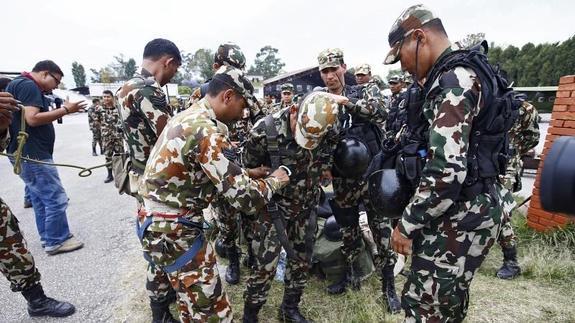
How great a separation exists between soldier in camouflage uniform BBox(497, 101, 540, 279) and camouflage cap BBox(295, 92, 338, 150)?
7.62 ft

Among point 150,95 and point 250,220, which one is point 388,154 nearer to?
point 250,220

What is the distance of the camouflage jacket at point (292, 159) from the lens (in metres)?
2.36

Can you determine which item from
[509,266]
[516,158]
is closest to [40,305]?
[509,266]

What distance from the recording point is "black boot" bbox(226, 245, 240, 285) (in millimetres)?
3416

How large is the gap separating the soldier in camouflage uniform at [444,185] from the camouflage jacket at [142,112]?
68.3 inches

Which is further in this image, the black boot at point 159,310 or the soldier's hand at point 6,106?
the black boot at point 159,310

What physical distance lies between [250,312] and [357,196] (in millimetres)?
1381

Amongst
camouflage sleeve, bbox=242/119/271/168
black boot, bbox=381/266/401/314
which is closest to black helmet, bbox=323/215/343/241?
black boot, bbox=381/266/401/314

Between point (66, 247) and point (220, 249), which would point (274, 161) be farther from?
point (66, 247)

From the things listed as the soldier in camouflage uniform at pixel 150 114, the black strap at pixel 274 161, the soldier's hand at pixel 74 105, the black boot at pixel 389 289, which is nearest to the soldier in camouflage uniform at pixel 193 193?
the black strap at pixel 274 161

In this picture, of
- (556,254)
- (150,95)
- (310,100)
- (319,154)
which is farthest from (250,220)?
(556,254)

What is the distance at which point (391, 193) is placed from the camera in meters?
1.82

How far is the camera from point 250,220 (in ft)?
8.20

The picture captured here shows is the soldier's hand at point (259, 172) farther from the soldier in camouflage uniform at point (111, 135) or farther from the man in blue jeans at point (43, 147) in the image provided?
the soldier in camouflage uniform at point (111, 135)
